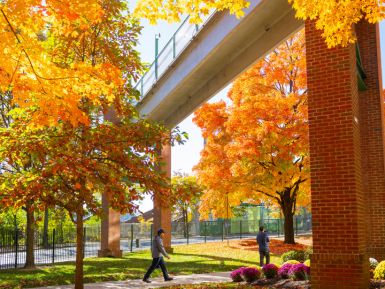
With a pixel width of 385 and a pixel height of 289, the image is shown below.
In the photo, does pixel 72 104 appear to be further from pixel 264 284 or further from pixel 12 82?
pixel 264 284

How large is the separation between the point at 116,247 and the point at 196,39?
543 inches

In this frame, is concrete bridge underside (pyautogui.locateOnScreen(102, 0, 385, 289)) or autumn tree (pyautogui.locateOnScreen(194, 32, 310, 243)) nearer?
concrete bridge underside (pyautogui.locateOnScreen(102, 0, 385, 289))

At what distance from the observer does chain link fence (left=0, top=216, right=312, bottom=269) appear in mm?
27375

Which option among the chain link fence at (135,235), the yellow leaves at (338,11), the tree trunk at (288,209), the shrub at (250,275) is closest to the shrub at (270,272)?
the shrub at (250,275)

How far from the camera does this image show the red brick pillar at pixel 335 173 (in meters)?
9.11

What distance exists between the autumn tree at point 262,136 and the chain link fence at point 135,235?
7082 mm

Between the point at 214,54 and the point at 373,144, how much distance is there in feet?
20.4

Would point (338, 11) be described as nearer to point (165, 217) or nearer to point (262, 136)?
point (262, 136)

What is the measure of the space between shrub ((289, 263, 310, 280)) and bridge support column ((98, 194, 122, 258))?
16.2 meters

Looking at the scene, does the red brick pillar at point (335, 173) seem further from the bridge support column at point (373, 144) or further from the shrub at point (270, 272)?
the bridge support column at point (373, 144)

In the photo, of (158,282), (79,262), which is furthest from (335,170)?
(158,282)

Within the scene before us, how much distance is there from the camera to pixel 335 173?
946 centimetres

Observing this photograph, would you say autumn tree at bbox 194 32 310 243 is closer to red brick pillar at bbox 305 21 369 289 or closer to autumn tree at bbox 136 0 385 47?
red brick pillar at bbox 305 21 369 289

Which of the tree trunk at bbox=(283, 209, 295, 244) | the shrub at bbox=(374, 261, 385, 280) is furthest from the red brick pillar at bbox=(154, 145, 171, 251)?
the shrub at bbox=(374, 261, 385, 280)
